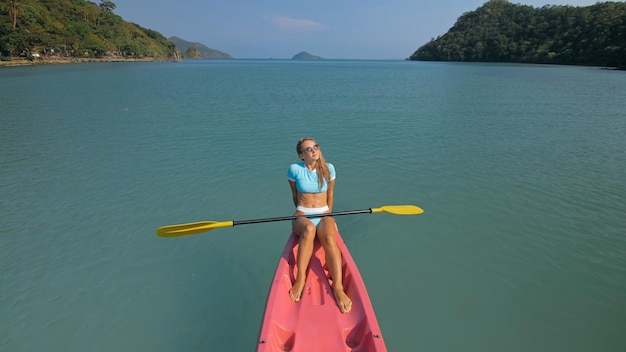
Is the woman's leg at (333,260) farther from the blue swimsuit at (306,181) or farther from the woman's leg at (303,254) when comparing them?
the blue swimsuit at (306,181)

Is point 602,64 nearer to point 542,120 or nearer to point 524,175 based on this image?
point 542,120

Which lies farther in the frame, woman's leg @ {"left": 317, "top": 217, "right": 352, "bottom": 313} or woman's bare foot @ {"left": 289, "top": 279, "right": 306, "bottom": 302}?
woman's bare foot @ {"left": 289, "top": 279, "right": 306, "bottom": 302}

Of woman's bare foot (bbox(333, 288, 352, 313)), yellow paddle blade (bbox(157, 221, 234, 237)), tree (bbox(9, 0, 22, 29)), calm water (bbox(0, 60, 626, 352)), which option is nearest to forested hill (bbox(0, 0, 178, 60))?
tree (bbox(9, 0, 22, 29))

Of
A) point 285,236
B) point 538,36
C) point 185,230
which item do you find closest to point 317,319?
point 185,230

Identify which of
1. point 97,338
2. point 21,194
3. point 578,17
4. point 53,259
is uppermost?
point 578,17

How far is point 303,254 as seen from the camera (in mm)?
4227

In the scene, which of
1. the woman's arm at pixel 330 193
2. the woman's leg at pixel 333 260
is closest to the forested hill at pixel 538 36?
the woman's arm at pixel 330 193

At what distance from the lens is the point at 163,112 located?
19.5 meters

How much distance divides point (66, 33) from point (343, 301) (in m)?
120

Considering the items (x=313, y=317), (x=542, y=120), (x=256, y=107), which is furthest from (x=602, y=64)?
(x=313, y=317)

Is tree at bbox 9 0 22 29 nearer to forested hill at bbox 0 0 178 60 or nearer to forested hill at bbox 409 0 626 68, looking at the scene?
forested hill at bbox 0 0 178 60

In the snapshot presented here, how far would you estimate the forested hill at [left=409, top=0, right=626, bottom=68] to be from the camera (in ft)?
251

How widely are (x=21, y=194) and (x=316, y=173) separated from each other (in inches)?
328

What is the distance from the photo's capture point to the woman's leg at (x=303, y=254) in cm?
401
